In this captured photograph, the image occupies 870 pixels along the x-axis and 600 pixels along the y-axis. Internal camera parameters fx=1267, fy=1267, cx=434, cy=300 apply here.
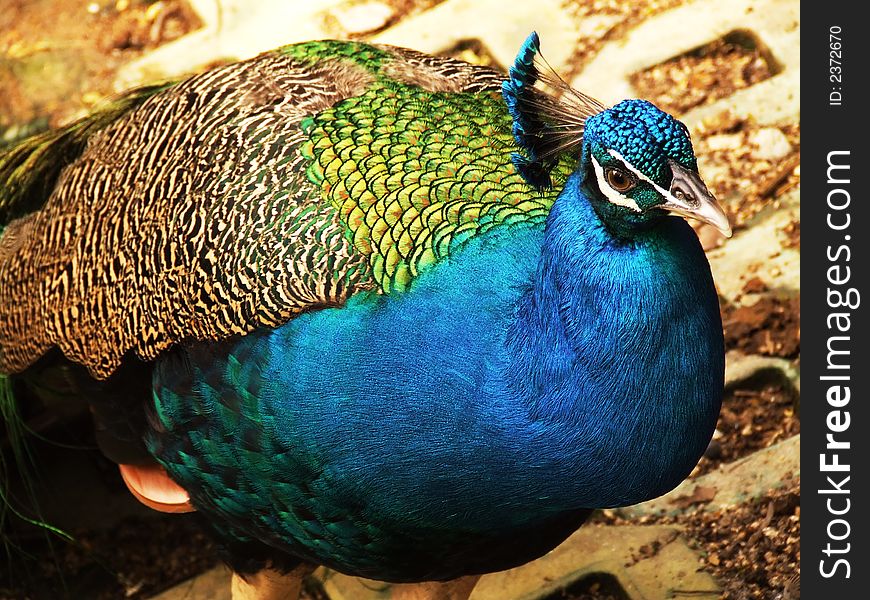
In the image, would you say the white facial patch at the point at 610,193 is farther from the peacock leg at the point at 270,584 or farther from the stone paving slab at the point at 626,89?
the stone paving slab at the point at 626,89

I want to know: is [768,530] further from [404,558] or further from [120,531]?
[120,531]

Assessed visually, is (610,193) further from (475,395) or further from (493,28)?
(493,28)

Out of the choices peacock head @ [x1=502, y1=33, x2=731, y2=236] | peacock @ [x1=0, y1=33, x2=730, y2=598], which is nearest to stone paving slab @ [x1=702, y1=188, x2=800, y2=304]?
peacock @ [x1=0, y1=33, x2=730, y2=598]

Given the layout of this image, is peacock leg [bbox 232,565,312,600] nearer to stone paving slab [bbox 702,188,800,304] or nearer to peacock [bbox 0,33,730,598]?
peacock [bbox 0,33,730,598]

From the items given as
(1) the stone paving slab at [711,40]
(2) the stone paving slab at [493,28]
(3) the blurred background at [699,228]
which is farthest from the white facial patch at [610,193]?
(2) the stone paving slab at [493,28]

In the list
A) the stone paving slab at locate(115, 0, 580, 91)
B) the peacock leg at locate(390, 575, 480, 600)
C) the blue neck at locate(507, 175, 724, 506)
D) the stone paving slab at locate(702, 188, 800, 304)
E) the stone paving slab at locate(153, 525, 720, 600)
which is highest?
Answer: the blue neck at locate(507, 175, 724, 506)

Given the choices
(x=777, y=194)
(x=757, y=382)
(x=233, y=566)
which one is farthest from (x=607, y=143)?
(x=777, y=194)
